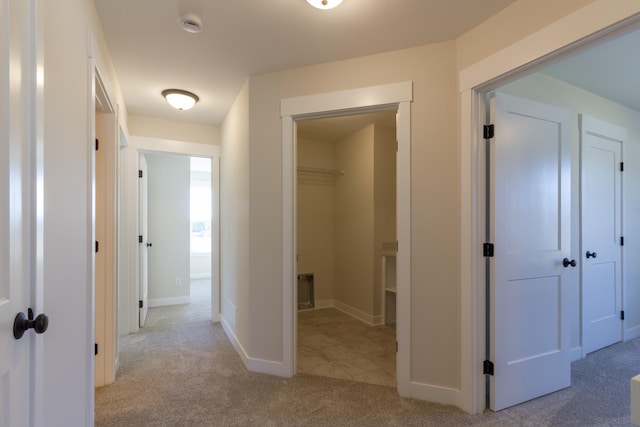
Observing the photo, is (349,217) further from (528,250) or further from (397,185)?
(528,250)

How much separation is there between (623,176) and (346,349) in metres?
3.33

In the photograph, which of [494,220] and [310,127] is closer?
[494,220]

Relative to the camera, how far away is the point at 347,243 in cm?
449

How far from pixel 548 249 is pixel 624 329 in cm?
197

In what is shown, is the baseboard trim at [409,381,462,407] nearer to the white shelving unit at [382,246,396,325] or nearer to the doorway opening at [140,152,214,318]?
the white shelving unit at [382,246,396,325]

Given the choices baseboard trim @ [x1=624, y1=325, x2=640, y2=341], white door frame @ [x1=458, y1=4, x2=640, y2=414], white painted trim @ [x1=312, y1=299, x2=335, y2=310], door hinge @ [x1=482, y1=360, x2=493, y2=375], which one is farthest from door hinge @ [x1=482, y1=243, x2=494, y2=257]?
white painted trim @ [x1=312, y1=299, x2=335, y2=310]

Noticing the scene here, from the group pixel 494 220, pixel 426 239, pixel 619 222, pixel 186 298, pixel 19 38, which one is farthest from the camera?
pixel 186 298

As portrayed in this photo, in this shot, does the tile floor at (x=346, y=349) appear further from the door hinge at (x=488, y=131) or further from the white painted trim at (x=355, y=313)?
the door hinge at (x=488, y=131)

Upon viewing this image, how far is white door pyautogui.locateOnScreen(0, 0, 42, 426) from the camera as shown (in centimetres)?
81

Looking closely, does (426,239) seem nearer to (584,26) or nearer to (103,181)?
(584,26)

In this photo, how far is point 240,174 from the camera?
9.78ft

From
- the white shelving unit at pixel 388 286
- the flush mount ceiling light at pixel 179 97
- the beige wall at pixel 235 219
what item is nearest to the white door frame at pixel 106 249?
the flush mount ceiling light at pixel 179 97

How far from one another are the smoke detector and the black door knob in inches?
67.9

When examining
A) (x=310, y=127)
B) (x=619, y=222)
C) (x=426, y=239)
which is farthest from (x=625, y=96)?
(x=310, y=127)
